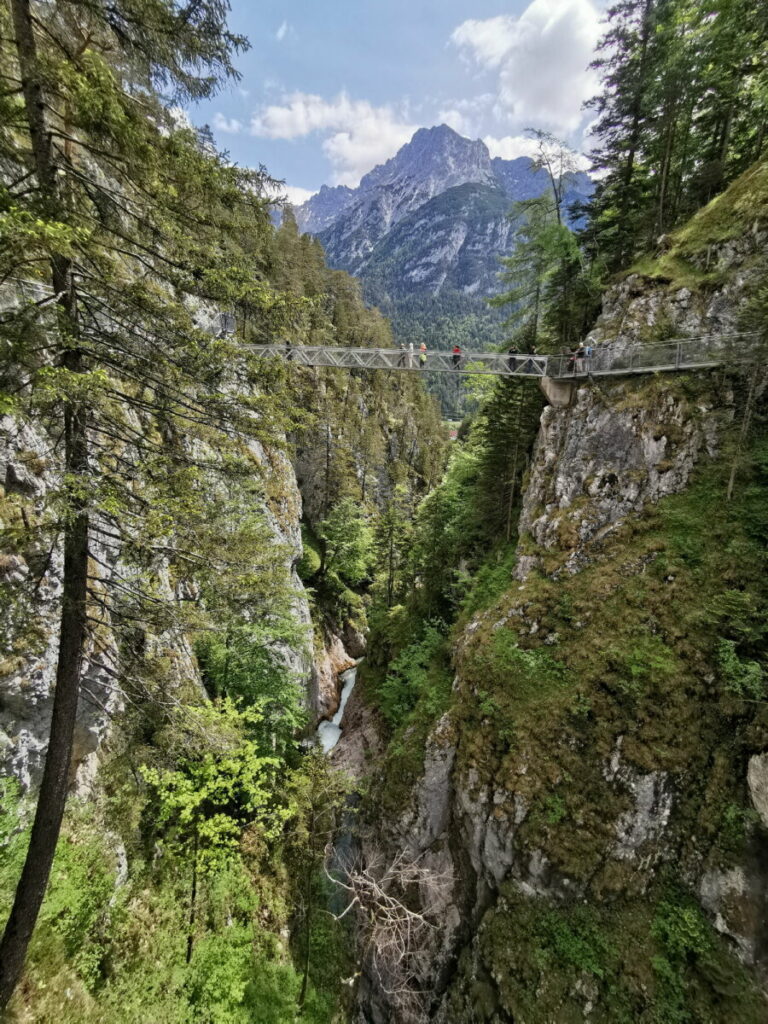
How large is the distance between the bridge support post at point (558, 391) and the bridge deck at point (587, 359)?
24cm

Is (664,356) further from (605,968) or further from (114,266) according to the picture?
(605,968)

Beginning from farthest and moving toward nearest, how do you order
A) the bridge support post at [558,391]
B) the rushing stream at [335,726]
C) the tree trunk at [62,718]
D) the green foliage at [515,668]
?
the rushing stream at [335,726] < the bridge support post at [558,391] < the green foliage at [515,668] < the tree trunk at [62,718]

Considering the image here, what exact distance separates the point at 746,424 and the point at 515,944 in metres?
13.2

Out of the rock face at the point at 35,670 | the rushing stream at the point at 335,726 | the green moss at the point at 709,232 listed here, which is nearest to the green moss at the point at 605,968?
the rock face at the point at 35,670

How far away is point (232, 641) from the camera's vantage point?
41.2ft

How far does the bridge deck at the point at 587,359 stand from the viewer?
12.3 meters

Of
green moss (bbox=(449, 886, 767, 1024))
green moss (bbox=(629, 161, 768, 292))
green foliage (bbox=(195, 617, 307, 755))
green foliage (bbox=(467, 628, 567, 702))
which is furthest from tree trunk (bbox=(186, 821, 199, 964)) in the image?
green moss (bbox=(629, 161, 768, 292))

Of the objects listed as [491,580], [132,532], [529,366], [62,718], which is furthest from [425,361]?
[62,718]

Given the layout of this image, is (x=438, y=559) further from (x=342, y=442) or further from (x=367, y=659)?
(x=342, y=442)

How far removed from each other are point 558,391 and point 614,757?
1180cm

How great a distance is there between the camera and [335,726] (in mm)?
21281

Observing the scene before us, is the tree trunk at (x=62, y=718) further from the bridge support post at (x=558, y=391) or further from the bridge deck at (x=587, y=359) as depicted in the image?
the bridge support post at (x=558, y=391)

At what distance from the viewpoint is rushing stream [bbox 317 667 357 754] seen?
64.0 ft

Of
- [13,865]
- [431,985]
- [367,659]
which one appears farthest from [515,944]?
[367,659]
